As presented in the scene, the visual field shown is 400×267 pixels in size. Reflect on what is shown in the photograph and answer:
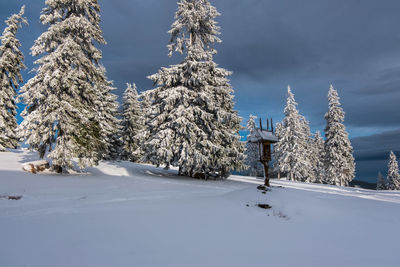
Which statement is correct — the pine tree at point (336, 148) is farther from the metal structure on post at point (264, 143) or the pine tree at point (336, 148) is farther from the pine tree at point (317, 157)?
the metal structure on post at point (264, 143)

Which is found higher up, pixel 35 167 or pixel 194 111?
pixel 194 111

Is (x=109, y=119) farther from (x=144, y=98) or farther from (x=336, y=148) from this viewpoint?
(x=336, y=148)

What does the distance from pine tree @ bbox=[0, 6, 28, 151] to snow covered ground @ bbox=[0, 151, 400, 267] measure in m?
18.1

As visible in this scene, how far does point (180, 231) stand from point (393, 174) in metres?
56.5

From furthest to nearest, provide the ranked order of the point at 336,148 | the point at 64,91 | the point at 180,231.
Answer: the point at 336,148 < the point at 64,91 < the point at 180,231

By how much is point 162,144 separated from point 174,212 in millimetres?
8061

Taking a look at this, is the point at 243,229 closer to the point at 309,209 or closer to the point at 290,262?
the point at 290,262

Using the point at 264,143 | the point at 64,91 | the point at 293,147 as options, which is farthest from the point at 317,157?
the point at 64,91

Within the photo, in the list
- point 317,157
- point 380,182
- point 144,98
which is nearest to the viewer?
point 144,98

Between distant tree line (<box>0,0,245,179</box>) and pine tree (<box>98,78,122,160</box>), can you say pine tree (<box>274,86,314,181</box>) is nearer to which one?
distant tree line (<box>0,0,245,179</box>)

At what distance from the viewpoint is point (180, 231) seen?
5.51 meters

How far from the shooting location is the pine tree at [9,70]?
22.0 metres

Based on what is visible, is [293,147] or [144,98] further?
[293,147]

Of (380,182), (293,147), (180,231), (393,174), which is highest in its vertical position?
(293,147)
